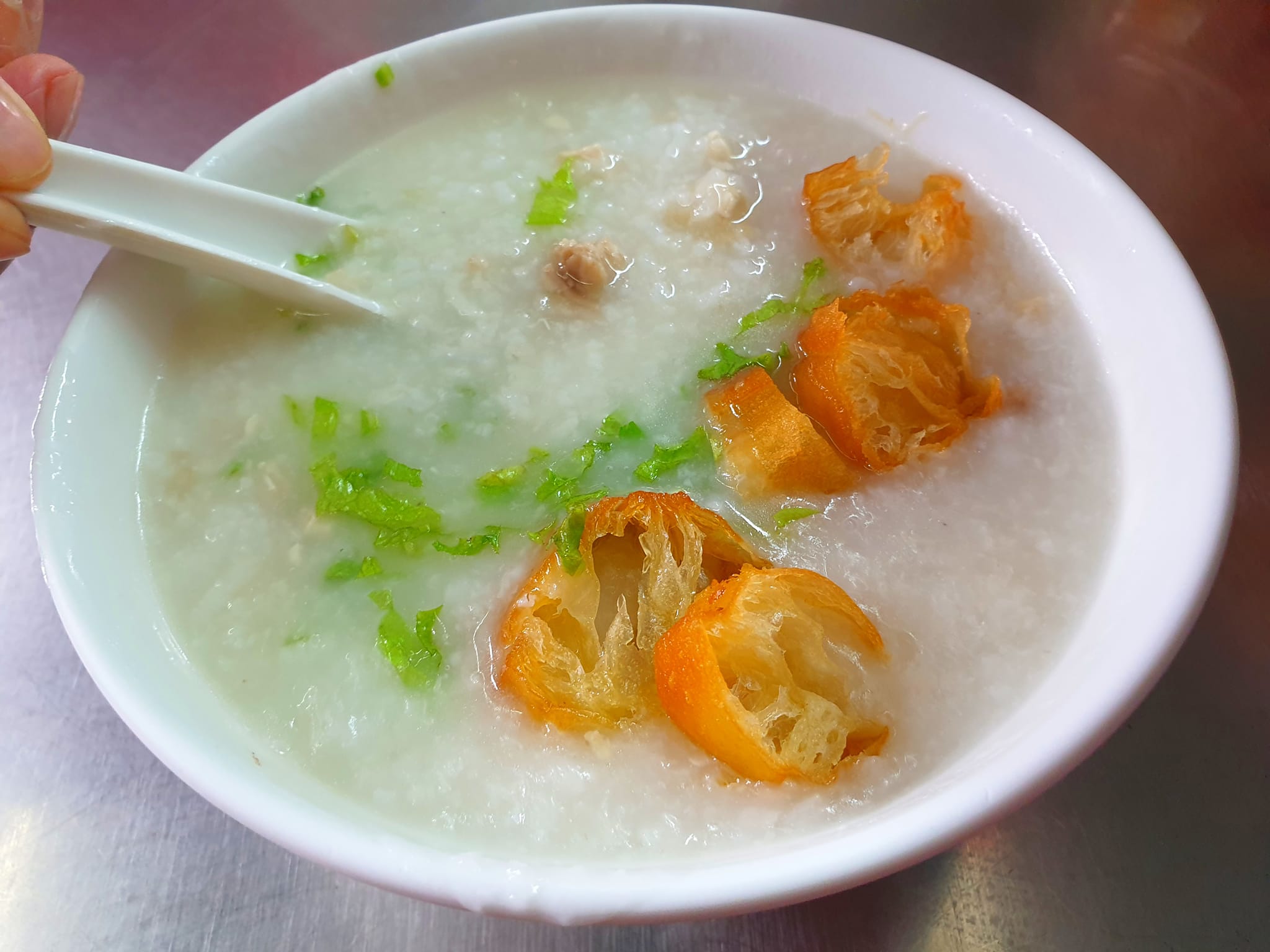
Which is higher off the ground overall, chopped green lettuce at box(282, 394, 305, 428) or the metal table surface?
chopped green lettuce at box(282, 394, 305, 428)

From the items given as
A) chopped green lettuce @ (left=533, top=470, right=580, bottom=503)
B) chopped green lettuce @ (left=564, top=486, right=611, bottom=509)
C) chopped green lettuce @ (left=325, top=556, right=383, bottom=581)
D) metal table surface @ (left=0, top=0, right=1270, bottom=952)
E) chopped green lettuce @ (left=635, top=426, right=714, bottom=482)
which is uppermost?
chopped green lettuce @ (left=635, top=426, right=714, bottom=482)

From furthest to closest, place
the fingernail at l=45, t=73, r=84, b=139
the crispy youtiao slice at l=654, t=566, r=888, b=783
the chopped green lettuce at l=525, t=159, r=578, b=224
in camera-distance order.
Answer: the chopped green lettuce at l=525, t=159, r=578, b=224
the fingernail at l=45, t=73, r=84, b=139
the crispy youtiao slice at l=654, t=566, r=888, b=783

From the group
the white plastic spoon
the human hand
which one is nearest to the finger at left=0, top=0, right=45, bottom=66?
the human hand

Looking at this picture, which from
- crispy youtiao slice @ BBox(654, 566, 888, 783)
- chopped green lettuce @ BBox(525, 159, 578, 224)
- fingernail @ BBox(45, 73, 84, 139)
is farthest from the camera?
chopped green lettuce @ BBox(525, 159, 578, 224)

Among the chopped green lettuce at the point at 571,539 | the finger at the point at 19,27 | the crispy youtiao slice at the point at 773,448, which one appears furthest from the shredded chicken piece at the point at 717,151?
the finger at the point at 19,27

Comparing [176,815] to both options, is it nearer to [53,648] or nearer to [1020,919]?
[53,648]

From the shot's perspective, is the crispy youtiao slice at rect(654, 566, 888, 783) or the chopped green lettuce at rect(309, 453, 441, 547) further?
the chopped green lettuce at rect(309, 453, 441, 547)

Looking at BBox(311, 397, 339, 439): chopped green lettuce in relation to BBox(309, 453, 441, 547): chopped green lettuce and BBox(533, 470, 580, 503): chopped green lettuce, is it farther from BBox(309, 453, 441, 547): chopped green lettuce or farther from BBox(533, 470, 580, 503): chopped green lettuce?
BBox(533, 470, 580, 503): chopped green lettuce

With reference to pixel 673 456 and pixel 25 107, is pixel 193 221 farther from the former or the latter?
pixel 673 456
